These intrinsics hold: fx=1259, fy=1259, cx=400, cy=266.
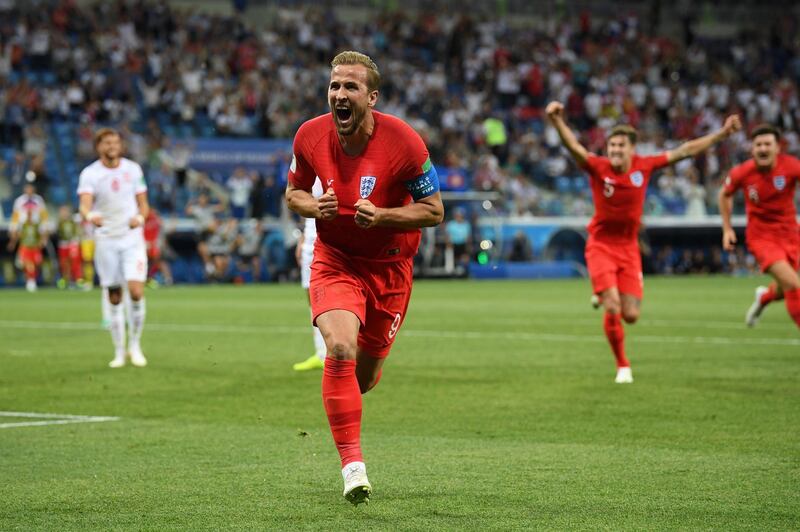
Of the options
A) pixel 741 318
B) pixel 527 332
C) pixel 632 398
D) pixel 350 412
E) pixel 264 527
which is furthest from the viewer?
pixel 741 318

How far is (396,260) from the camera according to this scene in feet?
23.5

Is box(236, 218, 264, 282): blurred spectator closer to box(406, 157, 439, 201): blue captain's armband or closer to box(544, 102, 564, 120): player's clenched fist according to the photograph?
box(544, 102, 564, 120): player's clenched fist

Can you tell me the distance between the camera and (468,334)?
18312 mm

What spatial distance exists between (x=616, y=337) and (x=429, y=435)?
400cm

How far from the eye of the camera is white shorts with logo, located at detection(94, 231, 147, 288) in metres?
14.3

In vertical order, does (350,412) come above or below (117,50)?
below

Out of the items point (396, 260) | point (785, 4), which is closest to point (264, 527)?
point (396, 260)

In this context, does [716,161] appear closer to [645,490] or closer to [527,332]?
[527,332]

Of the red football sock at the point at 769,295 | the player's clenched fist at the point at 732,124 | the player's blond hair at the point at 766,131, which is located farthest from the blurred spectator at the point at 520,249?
the player's clenched fist at the point at 732,124

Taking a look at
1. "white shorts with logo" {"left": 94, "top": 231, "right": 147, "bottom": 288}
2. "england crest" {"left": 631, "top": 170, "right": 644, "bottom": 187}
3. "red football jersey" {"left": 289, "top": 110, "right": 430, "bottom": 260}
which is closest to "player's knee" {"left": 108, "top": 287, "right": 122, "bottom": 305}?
"white shorts with logo" {"left": 94, "top": 231, "right": 147, "bottom": 288}

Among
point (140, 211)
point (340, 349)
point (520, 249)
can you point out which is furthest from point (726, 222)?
point (520, 249)

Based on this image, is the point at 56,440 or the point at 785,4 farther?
the point at 785,4

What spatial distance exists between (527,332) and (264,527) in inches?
508

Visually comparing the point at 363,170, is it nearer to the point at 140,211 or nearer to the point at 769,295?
the point at 140,211
